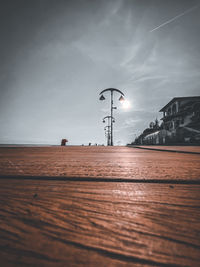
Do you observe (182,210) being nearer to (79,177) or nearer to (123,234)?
(123,234)

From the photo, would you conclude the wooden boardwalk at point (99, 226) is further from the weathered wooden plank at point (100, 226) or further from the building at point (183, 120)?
the building at point (183, 120)

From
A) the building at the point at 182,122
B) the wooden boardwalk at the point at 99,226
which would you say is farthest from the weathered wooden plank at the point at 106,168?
the building at the point at 182,122

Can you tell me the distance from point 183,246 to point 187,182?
46 centimetres

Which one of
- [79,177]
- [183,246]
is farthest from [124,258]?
[79,177]

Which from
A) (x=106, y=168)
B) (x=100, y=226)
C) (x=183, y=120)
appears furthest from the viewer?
(x=183, y=120)

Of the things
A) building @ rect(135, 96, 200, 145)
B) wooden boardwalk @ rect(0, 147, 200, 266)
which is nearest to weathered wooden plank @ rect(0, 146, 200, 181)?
wooden boardwalk @ rect(0, 147, 200, 266)

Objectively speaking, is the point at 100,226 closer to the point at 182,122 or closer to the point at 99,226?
the point at 99,226

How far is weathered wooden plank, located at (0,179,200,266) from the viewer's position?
0.79ft

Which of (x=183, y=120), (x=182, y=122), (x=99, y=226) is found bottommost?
(x=99, y=226)

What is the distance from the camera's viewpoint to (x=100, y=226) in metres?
0.32

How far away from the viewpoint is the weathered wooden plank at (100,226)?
0.79ft

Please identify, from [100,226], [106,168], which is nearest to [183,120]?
[106,168]

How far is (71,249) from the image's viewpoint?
0.26 m

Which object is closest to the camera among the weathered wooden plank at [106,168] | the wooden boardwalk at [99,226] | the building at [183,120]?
the wooden boardwalk at [99,226]
